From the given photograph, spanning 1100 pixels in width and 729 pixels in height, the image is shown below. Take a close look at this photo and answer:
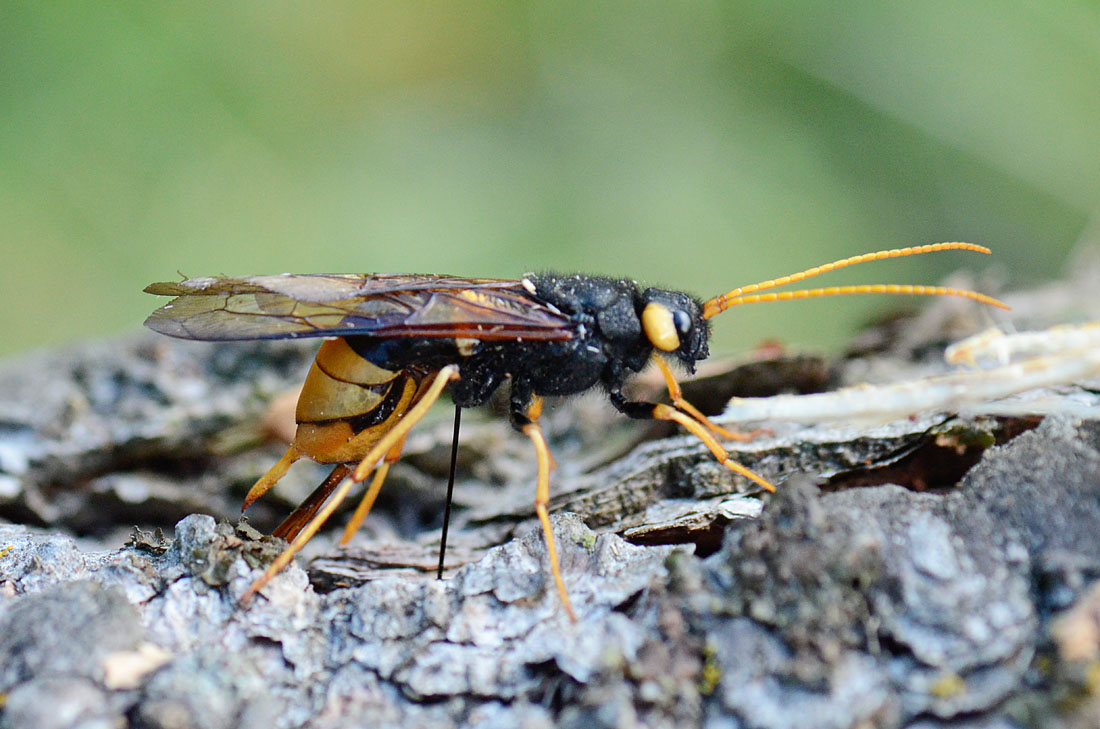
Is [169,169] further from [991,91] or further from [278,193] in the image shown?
[991,91]

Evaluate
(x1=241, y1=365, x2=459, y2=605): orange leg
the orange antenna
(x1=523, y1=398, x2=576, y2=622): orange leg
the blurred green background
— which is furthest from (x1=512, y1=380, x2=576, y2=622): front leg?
the blurred green background

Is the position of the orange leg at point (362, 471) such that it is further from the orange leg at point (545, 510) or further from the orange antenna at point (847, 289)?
the orange antenna at point (847, 289)

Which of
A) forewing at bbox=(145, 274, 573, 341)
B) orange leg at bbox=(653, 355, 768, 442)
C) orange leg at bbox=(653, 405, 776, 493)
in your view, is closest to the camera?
orange leg at bbox=(653, 405, 776, 493)

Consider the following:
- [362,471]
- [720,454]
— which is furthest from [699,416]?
[362,471]

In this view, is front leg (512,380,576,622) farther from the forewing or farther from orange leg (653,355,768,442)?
orange leg (653,355,768,442)

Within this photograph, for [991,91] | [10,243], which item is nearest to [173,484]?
[10,243]

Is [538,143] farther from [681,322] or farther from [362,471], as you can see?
[362,471]
